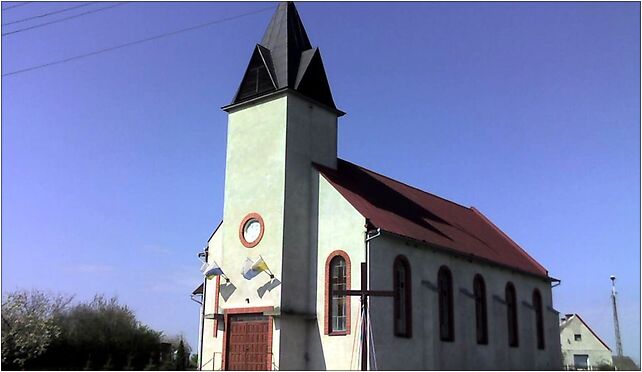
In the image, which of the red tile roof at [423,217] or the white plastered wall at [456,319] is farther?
the red tile roof at [423,217]

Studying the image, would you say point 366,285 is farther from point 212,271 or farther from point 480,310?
point 480,310

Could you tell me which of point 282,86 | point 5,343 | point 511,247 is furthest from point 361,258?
point 511,247

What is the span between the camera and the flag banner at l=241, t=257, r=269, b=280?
2577cm

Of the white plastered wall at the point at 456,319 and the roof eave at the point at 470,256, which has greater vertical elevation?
the roof eave at the point at 470,256

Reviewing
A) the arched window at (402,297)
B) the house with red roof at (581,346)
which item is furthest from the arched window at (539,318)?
the house with red roof at (581,346)

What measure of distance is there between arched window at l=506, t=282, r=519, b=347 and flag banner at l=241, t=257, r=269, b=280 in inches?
570

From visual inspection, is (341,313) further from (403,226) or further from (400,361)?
(403,226)

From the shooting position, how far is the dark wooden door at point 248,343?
24953 mm

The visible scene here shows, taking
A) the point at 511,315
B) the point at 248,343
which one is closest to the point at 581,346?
the point at 511,315

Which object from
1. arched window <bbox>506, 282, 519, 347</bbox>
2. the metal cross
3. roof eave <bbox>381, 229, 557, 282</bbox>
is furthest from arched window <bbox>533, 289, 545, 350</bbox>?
the metal cross

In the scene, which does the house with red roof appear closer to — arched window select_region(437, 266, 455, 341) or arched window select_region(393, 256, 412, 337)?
arched window select_region(437, 266, 455, 341)

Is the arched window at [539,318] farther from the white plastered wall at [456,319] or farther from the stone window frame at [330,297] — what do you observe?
the stone window frame at [330,297]

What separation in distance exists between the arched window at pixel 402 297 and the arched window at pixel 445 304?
2.48 meters

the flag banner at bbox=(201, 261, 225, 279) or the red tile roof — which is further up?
the red tile roof
